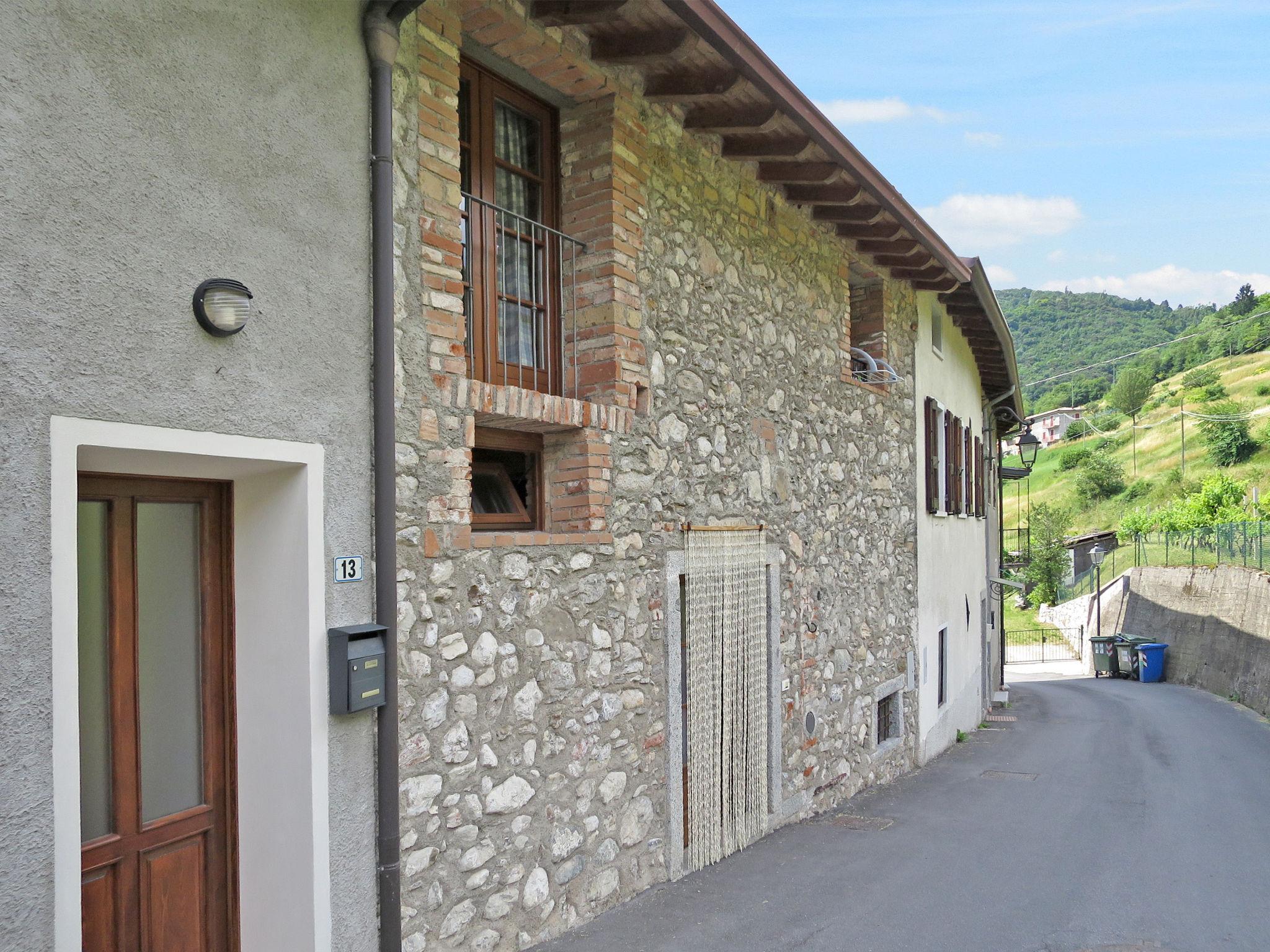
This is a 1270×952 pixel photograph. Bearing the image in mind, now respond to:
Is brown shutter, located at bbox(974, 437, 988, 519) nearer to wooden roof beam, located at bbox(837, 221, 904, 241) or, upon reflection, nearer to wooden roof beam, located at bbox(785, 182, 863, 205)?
wooden roof beam, located at bbox(837, 221, 904, 241)

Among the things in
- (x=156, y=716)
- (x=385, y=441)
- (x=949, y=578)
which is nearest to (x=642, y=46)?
(x=385, y=441)

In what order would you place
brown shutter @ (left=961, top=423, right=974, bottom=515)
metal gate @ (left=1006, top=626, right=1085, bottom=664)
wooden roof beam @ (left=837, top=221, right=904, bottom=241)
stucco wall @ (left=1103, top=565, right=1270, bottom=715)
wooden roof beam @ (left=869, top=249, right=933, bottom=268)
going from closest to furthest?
wooden roof beam @ (left=837, top=221, right=904, bottom=241) → wooden roof beam @ (left=869, top=249, right=933, bottom=268) → brown shutter @ (left=961, top=423, right=974, bottom=515) → stucco wall @ (left=1103, top=565, right=1270, bottom=715) → metal gate @ (left=1006, top=626, right=1085, bottom=664)

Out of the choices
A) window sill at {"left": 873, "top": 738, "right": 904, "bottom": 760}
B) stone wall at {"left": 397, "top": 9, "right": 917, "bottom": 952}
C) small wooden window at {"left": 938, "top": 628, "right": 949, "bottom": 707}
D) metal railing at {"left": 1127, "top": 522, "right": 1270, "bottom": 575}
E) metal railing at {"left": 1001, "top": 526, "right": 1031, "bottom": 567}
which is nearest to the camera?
stone wall at {"left": 397, "top": 9, "right": 917, "bottom": 952}

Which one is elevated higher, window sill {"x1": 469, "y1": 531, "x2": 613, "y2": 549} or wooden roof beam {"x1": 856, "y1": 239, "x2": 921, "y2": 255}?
wooden roof beam {"x1": 856, "y1": 239, "x2": 921, "y2": 255}

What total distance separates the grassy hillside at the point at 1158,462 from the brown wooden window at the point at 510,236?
170 ft

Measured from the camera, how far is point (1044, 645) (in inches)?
1355

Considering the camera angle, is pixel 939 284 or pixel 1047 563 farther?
pixel 1047 563

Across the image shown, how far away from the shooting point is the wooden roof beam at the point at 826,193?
6824 millimetres

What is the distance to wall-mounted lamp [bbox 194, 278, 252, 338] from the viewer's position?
302 centimetres

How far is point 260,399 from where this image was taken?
3.23 meters

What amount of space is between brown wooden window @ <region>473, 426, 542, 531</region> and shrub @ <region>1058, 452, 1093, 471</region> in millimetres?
75021

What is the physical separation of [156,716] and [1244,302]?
101010mm

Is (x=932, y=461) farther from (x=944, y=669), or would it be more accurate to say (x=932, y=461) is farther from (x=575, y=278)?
(x=575, y=278)

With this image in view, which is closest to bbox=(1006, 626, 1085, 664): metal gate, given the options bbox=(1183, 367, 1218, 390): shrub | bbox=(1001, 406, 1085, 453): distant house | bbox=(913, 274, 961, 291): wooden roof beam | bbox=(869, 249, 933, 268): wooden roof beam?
bbox=(913, 274, 961, 291): wooden roof beam
